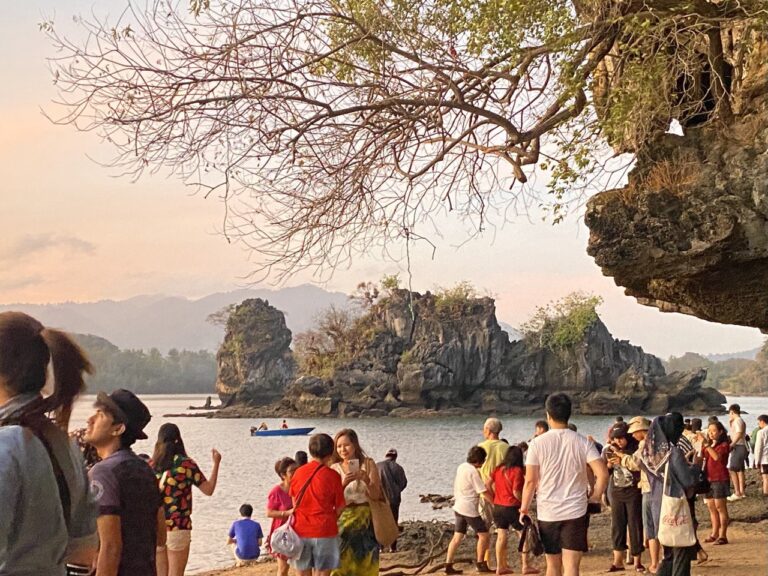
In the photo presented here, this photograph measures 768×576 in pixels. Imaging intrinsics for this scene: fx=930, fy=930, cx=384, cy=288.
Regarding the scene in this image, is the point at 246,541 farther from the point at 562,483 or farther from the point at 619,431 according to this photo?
the point at 562,483

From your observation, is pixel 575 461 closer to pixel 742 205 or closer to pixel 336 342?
pixel 742 205

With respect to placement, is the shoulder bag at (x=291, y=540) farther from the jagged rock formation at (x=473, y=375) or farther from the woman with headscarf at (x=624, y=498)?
the jagged rock formation at (x=473, y=375)

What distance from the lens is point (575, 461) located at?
24.6 feet

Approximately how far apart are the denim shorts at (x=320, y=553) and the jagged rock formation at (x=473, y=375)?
88.6 metres

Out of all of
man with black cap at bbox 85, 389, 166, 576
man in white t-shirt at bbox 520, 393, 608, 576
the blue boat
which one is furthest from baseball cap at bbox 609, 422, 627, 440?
the blue boat

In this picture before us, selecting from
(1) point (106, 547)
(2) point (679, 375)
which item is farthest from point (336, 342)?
(1) point (106, 547)

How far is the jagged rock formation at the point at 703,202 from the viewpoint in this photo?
8906mm

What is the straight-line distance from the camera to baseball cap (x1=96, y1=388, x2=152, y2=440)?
484 cm

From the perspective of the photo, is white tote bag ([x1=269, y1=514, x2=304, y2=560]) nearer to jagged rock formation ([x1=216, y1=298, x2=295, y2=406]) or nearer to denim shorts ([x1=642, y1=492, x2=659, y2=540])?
denim shorts ([x1=642, y1=492, x2=659, y2=540])

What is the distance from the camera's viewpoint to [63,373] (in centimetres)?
312

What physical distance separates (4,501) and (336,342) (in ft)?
364

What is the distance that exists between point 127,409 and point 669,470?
5.21m

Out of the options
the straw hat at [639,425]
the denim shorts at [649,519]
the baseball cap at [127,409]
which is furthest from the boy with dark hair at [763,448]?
the baseball cap at [127,409]

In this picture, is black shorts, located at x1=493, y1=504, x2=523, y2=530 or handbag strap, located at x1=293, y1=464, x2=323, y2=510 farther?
black shorts, located at x1=493, y1=504, x2=523, y2=530
